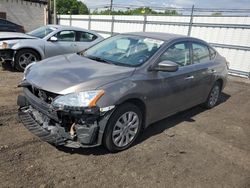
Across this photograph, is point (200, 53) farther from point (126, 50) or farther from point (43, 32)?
point (43, 32)

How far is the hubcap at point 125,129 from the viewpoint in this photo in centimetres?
364

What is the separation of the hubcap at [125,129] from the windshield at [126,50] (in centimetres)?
80

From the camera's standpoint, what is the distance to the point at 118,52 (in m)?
4.48

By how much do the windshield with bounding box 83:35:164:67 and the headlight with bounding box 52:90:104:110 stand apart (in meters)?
1.02

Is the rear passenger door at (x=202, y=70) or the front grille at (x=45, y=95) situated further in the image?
the rear passenger door at (x=202, y=70)

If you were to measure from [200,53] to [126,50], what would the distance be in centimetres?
178

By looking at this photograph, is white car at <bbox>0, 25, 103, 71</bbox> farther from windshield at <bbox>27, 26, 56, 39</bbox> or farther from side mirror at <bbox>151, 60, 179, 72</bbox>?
side mirror at <bbox>151, 60, 179, 72</bbox>

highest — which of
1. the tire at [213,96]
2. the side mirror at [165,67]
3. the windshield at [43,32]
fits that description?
the side mirror at [165,67]

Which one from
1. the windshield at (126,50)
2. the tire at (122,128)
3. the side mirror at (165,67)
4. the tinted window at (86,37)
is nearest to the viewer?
the tire at (122,128)

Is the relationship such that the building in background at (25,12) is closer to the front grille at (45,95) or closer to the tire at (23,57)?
the tire at (23,57)

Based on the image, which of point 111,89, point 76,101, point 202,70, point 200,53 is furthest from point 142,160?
point 200,53

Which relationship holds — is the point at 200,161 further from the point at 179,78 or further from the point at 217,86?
the point at 217,86

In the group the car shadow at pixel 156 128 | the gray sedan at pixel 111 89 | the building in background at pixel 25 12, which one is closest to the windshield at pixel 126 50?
the gray sedan at pixel 111 89

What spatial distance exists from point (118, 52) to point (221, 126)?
257cm
